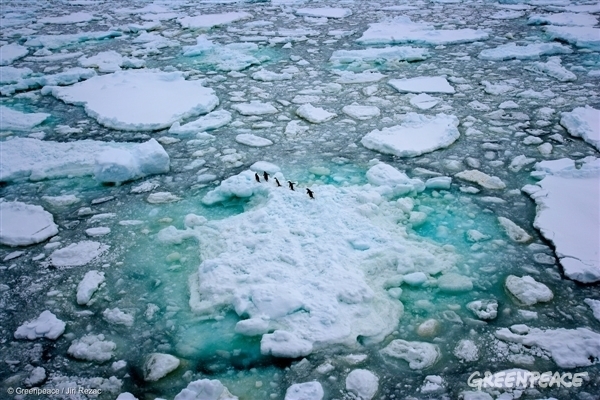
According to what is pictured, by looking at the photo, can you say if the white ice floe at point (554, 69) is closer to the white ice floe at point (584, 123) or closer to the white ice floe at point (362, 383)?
the white ice floe at point (584, 123)

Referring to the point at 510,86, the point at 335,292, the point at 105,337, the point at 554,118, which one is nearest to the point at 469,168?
the point at 554,118

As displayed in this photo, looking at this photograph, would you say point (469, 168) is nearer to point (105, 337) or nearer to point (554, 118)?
point (554, 118)

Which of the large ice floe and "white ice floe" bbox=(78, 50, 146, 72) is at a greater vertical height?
"white ice floe" bbox=(78, 50, 146, 72)

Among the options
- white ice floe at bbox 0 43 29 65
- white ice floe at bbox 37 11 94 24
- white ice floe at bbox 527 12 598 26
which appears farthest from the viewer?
white ice floe at bbox 37 11 94 24

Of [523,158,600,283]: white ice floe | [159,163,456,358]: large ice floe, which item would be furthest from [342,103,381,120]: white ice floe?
[523,158,600,283]: white ice floe

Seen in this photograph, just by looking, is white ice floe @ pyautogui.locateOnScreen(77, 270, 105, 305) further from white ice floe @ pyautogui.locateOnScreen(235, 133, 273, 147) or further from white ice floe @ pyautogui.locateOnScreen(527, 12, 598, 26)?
white ice floe @ pyautogui.locateOnScreen(527, 12, 598, 26)

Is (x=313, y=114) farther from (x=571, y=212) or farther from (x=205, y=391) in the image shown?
(x=205, y=391)
